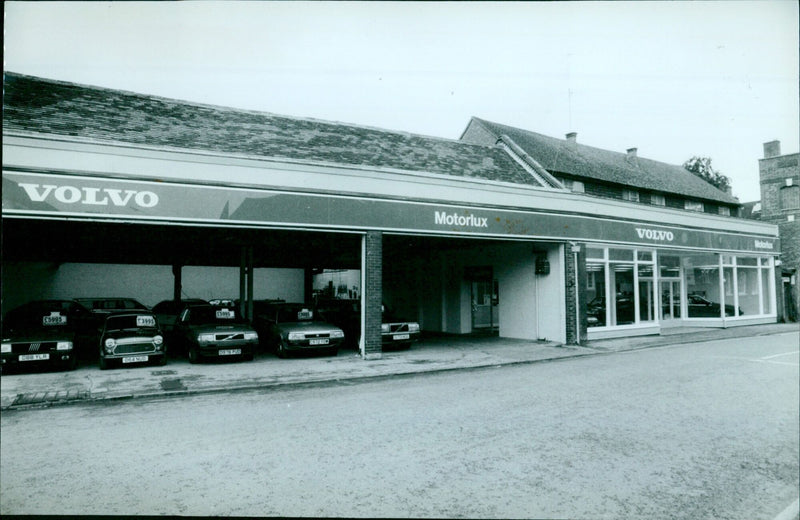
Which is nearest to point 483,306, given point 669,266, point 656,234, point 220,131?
point 656,234

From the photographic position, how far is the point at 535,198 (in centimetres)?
1664

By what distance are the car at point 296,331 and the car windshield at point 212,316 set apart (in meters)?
1.09

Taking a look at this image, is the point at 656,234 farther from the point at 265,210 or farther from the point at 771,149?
the point at 265,210

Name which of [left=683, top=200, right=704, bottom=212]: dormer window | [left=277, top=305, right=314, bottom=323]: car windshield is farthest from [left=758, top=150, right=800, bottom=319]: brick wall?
[left=277, top=305, right=314, bottom=323]: car windshield

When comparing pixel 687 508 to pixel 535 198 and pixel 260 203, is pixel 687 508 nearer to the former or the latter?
pixel 260 203

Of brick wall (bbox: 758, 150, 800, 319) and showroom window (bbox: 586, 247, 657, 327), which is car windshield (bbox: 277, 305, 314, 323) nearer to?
showroom window (bbox: 586, 247, 657, 327)

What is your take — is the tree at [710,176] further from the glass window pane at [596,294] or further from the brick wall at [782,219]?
the glass window pane at [596,294]

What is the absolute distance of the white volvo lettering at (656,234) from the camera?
19.6 meters

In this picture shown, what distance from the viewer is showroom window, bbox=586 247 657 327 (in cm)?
1806

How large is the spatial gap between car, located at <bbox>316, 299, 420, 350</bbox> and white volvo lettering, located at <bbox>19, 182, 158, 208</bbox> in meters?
6.50

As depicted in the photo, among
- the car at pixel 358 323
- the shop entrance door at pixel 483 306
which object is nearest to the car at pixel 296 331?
the car at pixel 358 323

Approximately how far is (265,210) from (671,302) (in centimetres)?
2037

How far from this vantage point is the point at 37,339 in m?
10.8

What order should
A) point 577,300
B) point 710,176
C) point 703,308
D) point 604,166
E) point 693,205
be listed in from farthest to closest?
point 710,176, point 693,205, point 604,166, point 703,308, point 577,300
